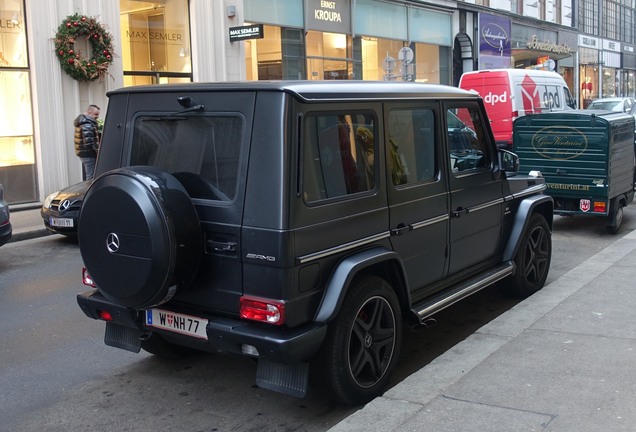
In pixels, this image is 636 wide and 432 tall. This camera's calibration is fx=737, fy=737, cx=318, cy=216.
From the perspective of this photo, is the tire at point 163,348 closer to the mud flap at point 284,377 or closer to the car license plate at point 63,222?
the mud flap at point 284,377

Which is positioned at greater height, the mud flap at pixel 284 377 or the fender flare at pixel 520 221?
the fender flare at pixel 520 221

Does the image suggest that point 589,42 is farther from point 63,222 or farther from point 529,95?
point 63,222

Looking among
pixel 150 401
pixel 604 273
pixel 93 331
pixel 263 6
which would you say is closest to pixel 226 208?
pixel 150 401

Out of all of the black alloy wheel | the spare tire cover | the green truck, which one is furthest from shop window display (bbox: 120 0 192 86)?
the spare tire cover

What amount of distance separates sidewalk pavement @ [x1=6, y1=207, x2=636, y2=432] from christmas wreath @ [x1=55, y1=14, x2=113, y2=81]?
11.0 metres

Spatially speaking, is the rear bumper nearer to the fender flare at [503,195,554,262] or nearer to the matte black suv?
the matte black suv

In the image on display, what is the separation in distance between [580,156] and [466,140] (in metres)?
4.99

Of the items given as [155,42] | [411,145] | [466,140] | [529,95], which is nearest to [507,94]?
[529,95]

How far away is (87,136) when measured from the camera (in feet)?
45.1

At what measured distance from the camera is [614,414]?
3930mm

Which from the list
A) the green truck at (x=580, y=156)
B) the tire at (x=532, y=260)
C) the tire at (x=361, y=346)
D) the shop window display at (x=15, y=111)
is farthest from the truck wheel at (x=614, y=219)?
the shop window display at (x=15, y=111)

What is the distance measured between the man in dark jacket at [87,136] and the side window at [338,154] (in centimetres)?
1008

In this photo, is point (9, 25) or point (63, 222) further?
point (9, 25)

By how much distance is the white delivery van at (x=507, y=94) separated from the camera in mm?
16969
